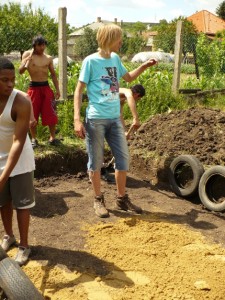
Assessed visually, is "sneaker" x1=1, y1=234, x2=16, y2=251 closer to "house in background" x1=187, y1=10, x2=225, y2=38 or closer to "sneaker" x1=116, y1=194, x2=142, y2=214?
"sneaker" x1=116, y1=194, x2=142, y2=214

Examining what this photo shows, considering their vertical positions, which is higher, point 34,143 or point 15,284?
point 34,143

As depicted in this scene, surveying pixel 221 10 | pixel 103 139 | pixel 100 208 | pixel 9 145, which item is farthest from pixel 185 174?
pixel 221 10

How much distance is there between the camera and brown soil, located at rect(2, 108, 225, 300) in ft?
10.0

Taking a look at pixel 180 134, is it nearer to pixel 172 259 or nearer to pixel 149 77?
pixel 172 259

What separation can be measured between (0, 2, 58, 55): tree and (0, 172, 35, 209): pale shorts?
311 inches

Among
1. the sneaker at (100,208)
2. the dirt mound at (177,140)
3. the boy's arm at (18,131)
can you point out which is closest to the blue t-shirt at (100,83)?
the sneaker at (100,208)

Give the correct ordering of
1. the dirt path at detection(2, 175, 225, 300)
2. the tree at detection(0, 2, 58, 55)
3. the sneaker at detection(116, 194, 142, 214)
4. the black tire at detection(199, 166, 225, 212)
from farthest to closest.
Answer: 1. the tree at detection(0, 2, 58, 55)
2. the black tire at detection(199, 166, 225, 212)
3. the sneaker at detection(116, 194, 142, 214)
4. the dirt path at detection(2, 175, 225, 300)

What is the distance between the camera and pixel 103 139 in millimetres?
4203

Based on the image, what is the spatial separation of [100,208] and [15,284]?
6.94 feet

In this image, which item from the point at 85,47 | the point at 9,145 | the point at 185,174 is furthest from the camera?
the point at 85,47

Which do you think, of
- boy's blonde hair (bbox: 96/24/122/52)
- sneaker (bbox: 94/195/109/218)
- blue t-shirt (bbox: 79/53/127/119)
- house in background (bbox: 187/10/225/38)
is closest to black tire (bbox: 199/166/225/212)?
sneaker (bbox: 94/195/109/218)

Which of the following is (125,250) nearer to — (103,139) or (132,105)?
(103,139)

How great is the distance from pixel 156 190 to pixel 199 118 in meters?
1.52

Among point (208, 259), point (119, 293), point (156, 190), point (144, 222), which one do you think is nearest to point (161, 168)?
point (156, 190)
